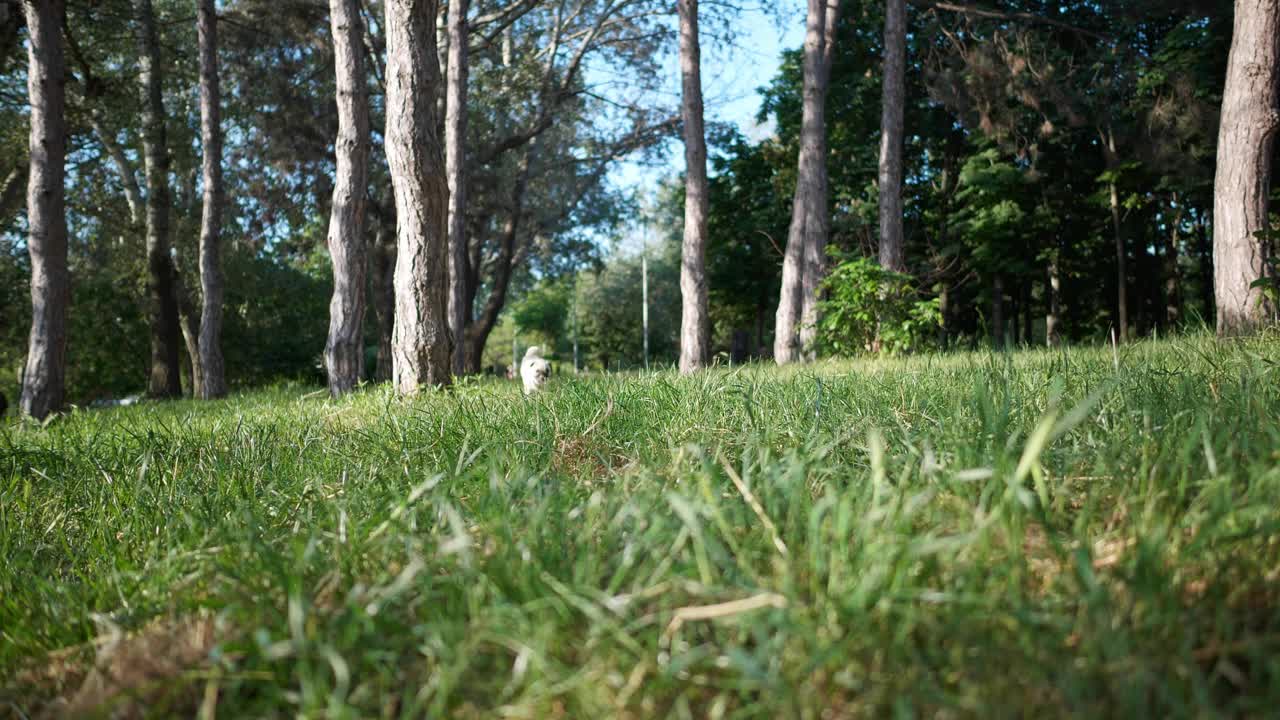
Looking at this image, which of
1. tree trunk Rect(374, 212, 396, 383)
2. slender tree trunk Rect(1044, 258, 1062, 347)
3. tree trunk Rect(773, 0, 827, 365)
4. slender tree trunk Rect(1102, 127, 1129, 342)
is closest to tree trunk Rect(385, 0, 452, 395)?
tree trunk Rect(773, 0, 827, 365)

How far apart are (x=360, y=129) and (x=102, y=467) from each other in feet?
23.0

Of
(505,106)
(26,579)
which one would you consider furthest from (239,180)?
(26,579)

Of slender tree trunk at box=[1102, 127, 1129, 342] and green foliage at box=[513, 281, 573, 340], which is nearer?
slender tree trunk at box=[1102, 127, 1129, 342]

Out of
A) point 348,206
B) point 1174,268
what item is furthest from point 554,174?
point 1174,268

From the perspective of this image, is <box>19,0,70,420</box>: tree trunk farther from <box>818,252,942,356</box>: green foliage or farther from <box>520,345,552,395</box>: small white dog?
<box>818,252,942,356</box>: green foliage

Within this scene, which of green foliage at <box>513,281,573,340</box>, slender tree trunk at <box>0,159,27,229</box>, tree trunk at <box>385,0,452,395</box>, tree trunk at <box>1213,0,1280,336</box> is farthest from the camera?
green foliage at <box>513,281,573,340</box>

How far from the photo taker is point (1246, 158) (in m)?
7.81

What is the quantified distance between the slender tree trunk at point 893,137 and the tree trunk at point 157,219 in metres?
15.3

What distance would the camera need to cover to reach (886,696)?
1.02 m

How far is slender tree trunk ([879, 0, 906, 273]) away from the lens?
13703 mm

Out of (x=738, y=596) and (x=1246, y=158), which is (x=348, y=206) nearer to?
(x=738, y=596)

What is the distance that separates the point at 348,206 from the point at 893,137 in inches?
403

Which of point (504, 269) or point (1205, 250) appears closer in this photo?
point (504, 269)

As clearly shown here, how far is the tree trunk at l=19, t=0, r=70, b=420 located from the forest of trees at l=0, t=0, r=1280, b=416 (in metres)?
0.04
